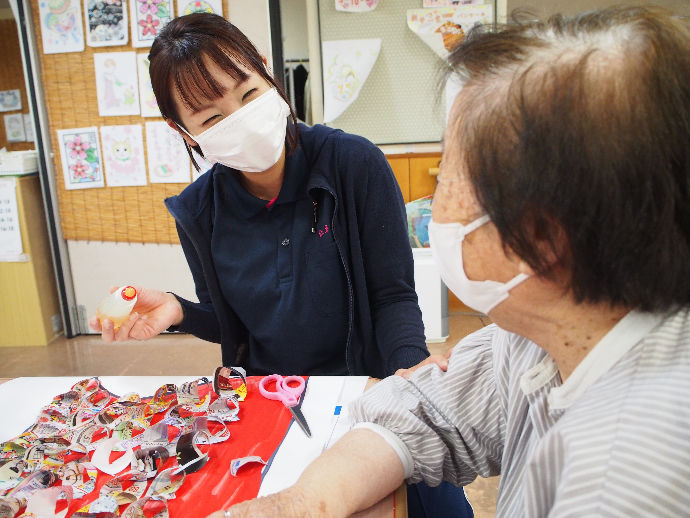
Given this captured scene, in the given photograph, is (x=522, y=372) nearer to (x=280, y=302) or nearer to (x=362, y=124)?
(x=280, y=302)

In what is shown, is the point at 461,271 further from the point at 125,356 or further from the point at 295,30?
the point at 295,30

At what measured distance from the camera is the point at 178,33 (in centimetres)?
113

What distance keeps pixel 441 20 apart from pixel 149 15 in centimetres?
157

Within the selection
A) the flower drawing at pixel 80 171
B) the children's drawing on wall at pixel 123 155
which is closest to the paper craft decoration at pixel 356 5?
the children's drawing on wall at pixel 123 155

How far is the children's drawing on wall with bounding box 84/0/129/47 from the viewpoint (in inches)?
119

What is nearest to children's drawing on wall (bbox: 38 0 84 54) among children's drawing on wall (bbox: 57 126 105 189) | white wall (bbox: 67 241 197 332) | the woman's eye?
children's drawing on wall (bbox: 57 126 105 189)

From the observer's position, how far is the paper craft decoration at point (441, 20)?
288 centimetres

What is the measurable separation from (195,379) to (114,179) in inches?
95.2

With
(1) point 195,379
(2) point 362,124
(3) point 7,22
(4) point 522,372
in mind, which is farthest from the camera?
(3) point 7,22

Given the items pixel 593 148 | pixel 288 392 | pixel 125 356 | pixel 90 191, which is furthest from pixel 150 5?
pixel 593 148

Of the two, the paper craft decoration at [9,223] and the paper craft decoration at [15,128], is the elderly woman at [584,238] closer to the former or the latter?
the paper craft decoration at [9,223]

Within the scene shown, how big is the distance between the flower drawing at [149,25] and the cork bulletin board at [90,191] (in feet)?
0.29

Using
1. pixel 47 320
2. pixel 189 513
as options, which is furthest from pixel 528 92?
pixel 47 320

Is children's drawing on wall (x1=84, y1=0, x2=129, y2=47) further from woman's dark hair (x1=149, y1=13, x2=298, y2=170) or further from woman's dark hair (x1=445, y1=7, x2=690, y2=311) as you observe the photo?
woman's dark hair (x1=445, y1=7, x2=690, y2=311)
